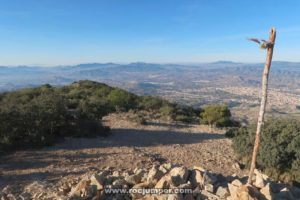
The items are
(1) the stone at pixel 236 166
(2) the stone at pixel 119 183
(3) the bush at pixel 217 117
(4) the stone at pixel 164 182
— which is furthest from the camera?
(3) the bush at pixel 217 117

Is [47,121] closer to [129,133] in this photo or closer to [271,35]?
[129,133]

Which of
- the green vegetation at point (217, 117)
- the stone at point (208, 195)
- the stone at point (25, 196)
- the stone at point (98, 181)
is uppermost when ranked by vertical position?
the stone at point (208, 195)

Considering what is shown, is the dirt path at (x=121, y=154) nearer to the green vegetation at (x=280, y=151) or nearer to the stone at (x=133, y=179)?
the green vegetation at (x=280, y=151)

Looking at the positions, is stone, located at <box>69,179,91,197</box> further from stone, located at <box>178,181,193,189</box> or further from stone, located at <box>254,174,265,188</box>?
stone, located at <box>254,174,265,188</box>

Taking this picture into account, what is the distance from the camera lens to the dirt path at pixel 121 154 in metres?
9.96

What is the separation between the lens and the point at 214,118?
2241 cm

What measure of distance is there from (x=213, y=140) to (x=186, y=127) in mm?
3547

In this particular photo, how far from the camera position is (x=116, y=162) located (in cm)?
1098

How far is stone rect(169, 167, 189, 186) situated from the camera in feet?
23.5

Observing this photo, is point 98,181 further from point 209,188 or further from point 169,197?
point 209,188

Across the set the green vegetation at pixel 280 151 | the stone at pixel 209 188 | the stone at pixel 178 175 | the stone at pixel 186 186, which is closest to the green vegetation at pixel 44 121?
the stone at pixel 178 175

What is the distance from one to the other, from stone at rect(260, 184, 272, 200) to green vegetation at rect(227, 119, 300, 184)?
3.91m

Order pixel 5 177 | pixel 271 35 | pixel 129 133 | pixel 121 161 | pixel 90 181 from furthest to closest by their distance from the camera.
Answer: pixel 129 133
pixel 121 161
pixel 5 177
pixel 90 181
pixel 271 35

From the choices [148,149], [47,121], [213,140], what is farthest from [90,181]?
[213,140]
